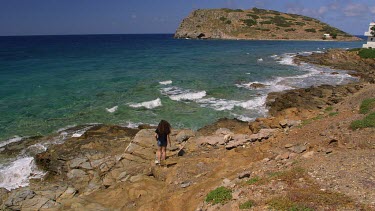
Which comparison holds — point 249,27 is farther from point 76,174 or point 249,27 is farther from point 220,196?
point 220,196

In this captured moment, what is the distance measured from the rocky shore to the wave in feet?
36.9

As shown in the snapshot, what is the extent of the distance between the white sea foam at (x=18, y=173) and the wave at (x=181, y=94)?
55.2ft

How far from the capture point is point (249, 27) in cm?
15525

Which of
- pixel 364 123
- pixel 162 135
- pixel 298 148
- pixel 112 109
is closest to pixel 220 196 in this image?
pixel 298 148

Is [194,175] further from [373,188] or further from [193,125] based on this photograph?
[193,125]

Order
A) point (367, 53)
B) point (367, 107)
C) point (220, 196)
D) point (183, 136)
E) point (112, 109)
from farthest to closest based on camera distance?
point (367, 53) → point (112, 109) → point (183, 136) → point (367, 107) → point (220, 196)

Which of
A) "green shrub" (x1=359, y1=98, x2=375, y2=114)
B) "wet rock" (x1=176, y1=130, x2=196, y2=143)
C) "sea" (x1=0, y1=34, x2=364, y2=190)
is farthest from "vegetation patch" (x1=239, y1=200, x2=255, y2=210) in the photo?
"sea" (x1=0, y1=34, x2=364, y2=190)

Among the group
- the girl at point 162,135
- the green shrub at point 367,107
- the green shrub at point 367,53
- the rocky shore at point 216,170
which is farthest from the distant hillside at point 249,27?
the girl at point 162,135

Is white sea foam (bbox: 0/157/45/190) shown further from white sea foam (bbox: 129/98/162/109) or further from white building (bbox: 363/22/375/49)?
white building (bbox: 363/22/375/49)

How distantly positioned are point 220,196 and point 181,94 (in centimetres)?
2414

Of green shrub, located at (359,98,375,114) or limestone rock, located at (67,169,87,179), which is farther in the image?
A: green shrub, located at (359,98,375,114)

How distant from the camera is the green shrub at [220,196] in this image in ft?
31.4

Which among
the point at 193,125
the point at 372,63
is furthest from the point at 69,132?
the point at 372,63

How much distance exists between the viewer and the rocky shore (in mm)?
9148
